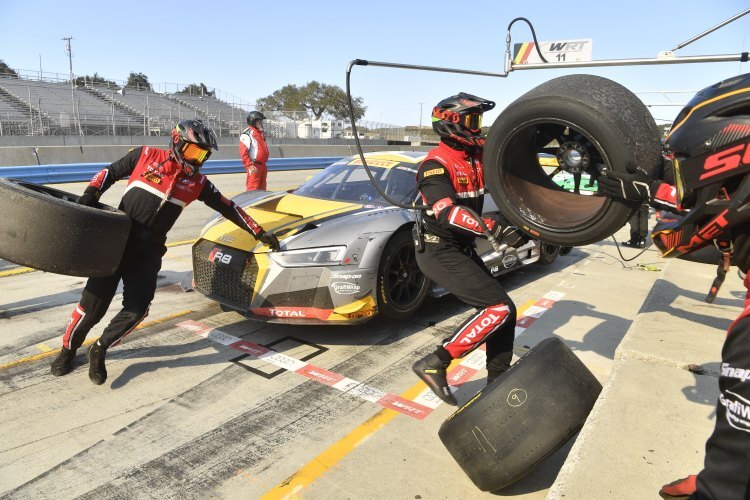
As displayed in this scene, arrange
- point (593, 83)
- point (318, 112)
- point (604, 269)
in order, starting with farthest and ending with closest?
point (318, 112) < point (604, 269) < point (593, 83)

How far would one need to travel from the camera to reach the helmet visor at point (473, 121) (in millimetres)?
3412

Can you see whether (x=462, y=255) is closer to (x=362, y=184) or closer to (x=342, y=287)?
(x=342, y=287)

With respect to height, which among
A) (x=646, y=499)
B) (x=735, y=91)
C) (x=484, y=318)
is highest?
(x=735, y=91)

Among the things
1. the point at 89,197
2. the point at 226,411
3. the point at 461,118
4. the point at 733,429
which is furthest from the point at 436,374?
the point at 89,197

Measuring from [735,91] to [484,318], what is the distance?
1.83 metres

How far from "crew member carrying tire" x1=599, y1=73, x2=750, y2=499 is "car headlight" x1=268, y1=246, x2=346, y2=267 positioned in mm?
2520

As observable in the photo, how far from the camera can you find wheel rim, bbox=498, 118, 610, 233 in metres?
2.56

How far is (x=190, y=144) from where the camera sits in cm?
400

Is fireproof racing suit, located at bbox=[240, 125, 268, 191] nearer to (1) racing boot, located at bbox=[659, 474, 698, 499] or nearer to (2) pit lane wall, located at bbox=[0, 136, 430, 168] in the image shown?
(1) racing boot, located at bbox=[659, 474, 698, 499]

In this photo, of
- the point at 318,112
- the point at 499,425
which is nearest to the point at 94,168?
the point at 499,425

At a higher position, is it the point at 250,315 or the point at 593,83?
the point at 593,83

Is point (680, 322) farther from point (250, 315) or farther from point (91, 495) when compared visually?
point (91, 495)

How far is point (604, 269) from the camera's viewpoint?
24.7 feet

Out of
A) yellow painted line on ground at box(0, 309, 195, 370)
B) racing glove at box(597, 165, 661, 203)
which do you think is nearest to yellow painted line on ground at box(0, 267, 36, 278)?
yellow painted line on ground at box(0, 309, 195, 370)
